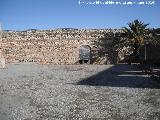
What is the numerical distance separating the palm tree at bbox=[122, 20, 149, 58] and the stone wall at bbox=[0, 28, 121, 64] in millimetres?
1276

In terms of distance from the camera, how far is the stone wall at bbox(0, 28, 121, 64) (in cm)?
2617

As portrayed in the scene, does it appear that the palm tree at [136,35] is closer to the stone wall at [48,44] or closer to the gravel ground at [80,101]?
the stone wall at [48,44]

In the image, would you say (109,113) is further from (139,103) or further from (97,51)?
(97,51)

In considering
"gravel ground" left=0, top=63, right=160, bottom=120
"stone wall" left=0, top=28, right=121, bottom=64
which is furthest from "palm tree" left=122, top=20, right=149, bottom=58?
"gravel ground" left=0, top=63, right=160, bottom=120

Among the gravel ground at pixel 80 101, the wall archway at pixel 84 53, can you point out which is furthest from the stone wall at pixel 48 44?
the gravel ground at pixel 80 101

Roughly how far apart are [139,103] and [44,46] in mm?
18195

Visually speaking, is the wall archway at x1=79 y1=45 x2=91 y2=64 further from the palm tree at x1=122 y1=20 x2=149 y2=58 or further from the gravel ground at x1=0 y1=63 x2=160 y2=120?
the gravel ground at x1=0 y1=63 x2=160 y2=120

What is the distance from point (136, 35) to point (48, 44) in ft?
23.6

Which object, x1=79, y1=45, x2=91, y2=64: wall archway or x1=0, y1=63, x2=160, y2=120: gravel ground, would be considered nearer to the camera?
x1=0, y1=63, x2=160, y2=120: gravel ground

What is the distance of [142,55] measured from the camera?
84.4ft

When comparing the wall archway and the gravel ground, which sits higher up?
the wall archway

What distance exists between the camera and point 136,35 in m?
24.7

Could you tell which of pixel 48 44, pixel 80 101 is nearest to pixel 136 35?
pixel 48 44

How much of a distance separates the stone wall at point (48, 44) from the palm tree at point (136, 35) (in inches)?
50.3
